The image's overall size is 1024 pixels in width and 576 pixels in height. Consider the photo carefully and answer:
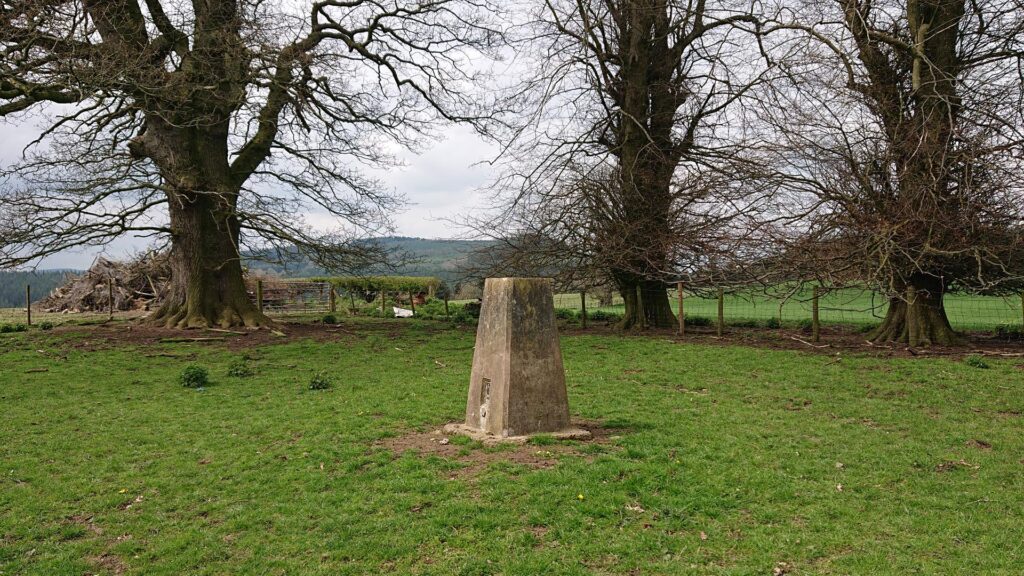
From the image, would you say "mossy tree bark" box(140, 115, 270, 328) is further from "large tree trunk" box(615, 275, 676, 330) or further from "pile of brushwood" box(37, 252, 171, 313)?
"pile of brushwood" box(37, 252, 171, 313)

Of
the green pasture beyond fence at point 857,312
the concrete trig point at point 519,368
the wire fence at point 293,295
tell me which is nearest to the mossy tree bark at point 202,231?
the green pasture beyond fence at point 857,312

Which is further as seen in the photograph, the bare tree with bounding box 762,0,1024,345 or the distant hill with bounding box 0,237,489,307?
the distant hill with bounding box 0,237,489,307

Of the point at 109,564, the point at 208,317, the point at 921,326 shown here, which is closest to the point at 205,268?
the point at 208,317

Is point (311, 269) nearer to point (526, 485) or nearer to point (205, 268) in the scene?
point (205, 268)

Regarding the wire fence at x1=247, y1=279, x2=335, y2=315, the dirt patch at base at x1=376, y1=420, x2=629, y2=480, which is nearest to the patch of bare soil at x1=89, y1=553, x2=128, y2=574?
the dirt patch at base at x1=376, y1=420, x2=629, y2=480

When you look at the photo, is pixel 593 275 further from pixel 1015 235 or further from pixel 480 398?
pixel 480 398

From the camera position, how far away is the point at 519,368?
802 centimetres

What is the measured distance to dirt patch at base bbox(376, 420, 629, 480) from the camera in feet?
23.7

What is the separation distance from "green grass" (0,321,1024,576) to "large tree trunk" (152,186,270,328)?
878 centimetres

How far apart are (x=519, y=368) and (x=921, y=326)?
13267 mm

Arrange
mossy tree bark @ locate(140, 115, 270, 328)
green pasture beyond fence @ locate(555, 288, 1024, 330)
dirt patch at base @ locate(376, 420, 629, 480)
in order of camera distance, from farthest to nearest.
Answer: green pasture beyond fence @ locate(555, 288, 1024, 330)
mossy tree bark @ locate(140, 115, 270, 328)
dirt patch at base @ locate(376, 420, 629, 480)

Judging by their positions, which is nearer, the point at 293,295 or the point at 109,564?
the point at 109,564

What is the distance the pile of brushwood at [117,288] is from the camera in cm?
3462

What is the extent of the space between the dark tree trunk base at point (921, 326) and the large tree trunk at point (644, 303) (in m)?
6.44
